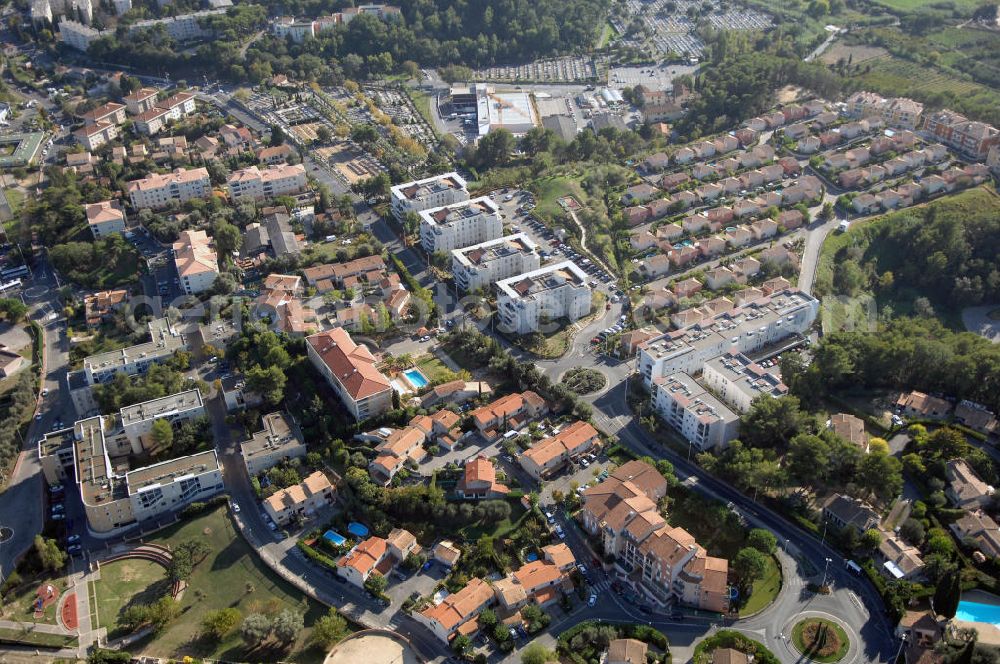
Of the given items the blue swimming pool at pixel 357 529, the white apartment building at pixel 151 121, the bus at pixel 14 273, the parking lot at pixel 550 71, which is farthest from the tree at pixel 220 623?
the parking lot at pixel 550 71

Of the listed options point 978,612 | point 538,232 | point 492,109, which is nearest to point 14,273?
point 538,232

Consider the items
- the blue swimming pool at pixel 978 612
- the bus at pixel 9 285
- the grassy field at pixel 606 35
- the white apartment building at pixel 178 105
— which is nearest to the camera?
the blue swimming pool at pixel 978 612

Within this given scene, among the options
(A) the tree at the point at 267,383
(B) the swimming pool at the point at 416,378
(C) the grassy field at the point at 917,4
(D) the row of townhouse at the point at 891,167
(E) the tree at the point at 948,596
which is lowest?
(B) the swimming pool at the point at 416,378

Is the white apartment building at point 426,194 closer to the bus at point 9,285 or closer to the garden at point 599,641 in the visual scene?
the bus at point 9,285

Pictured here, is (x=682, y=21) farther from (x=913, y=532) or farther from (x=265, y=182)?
(x=913, y=532)

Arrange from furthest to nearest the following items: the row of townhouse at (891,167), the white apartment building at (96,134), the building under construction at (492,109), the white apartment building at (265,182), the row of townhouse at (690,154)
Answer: the building under construction at (492,109) < the white apartment building at (96,134) < the row of townhouse at (690,154) < the row of townhouse at (891,167) < the white apartment building at (265,182)

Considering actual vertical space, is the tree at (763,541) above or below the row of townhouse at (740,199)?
below
